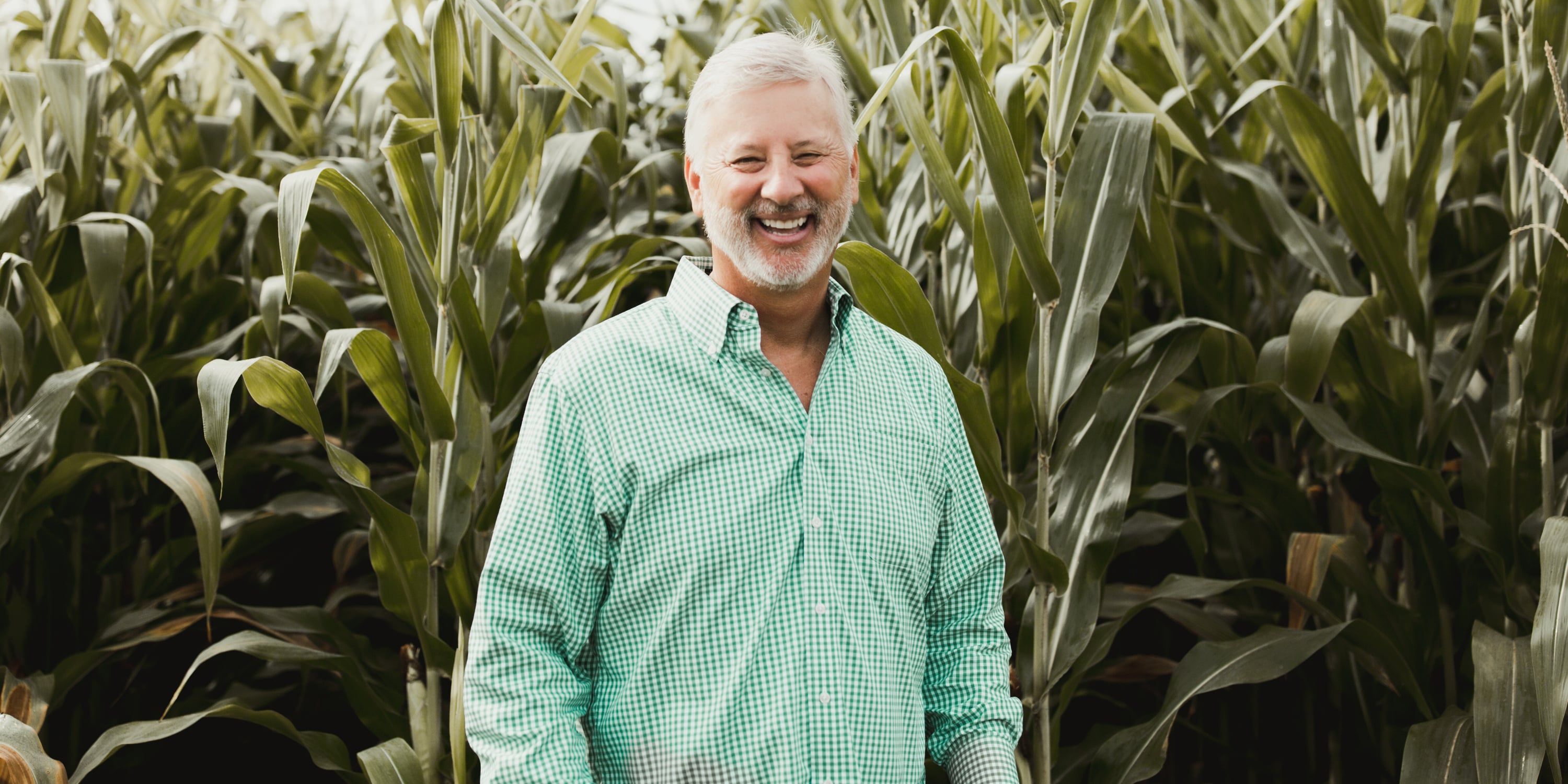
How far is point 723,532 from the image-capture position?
89 centimetres

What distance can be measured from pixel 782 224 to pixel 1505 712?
988mm

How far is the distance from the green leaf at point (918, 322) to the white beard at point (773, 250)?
0.97 ft

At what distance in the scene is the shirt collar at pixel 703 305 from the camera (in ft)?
3.01

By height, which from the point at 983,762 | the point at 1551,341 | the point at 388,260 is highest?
the point at 388,260

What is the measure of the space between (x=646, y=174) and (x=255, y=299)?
2.00 feet

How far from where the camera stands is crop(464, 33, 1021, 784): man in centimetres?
87

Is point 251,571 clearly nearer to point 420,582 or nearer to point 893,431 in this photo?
point 420,582

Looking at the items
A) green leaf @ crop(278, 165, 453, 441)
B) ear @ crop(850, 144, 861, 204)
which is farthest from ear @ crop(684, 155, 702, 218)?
green leaf @ crop(278, 165, 453, 441)

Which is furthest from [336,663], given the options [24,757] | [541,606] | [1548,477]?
[1548,477]

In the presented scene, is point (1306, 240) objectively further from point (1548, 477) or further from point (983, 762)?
point (983, 762)

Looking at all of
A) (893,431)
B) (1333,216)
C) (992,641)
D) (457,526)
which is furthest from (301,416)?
(1333,216)

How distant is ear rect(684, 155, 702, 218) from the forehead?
5 cm

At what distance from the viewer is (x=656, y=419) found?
90 centimetres

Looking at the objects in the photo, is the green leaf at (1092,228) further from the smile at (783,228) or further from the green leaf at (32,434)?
the green leaf at (32,434)
